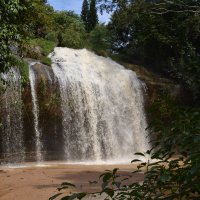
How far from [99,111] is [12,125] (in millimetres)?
4207

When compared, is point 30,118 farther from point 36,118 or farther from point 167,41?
point 167,41

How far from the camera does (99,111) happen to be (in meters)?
19.2

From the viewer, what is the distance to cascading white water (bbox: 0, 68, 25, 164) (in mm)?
16828

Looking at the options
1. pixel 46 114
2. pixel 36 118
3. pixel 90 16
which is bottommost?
pixel 36 118

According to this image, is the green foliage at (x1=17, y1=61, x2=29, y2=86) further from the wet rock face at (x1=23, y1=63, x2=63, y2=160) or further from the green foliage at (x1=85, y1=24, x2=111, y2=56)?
the green foliage at (x1=85, y1=24, x2=111, y2=56)

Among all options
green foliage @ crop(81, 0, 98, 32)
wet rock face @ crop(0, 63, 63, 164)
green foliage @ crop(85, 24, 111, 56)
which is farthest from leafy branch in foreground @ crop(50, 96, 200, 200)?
green foliage @ crop(81, 0, 98, 32)

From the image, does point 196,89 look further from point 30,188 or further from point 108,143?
point 30,188

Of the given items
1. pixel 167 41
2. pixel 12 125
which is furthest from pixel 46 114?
pixel 167 41

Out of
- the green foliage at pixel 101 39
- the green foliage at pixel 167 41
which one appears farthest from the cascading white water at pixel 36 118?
the green foliage at pixel 101 39

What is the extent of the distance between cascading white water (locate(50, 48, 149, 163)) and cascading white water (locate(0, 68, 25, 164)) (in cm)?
202

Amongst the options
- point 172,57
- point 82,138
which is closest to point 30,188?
point 82,138

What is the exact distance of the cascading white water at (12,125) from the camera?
16828 millimetres

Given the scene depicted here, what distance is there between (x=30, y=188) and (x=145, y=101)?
11911 millimetres

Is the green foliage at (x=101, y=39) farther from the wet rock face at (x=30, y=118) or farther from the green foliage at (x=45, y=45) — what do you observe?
the wet rock face at (x=30, y=118)
